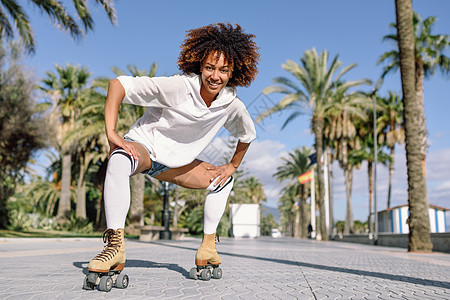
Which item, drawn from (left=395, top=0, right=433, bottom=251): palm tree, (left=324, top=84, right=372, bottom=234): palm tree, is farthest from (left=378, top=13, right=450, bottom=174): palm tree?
(left=395, top=0, right=433, bottom=251): palm tree

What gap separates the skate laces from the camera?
2365 mm

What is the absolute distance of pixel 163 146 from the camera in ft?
9.52

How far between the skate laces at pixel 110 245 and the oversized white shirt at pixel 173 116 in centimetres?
60

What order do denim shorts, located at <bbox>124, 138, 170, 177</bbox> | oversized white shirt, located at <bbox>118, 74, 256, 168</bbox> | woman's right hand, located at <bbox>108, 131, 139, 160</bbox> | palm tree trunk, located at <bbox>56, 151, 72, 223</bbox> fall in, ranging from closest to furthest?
1. woman's right hand, located at <bbox>108, 131, 139, 160</bbox>
2. oversized white shirt, located at <bbox>118, 74, 256, 168</bbox>
3. denim shorts, located at <bbox>124, 138, 170, 177</bbox>
4. palm tree trunk, located at <bbox>56, 151, 72, 223</bbox>

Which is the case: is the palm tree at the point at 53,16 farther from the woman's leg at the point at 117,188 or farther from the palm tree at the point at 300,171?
the palm tree at the point at 300,171

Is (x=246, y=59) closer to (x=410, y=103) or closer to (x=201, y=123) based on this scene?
(x=201, y=123)

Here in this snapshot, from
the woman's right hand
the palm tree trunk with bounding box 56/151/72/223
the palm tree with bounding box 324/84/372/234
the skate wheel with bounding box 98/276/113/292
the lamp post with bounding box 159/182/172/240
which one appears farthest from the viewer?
the palm tree trunk with bounding box 56/151/72/223

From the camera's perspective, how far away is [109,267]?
2346mm

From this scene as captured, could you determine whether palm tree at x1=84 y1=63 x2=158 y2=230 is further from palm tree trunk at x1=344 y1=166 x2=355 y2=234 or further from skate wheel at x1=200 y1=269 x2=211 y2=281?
palm tree trunk at x1=344 y1=166 x2=355 y2=234

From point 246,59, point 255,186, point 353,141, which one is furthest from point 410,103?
point 255,186

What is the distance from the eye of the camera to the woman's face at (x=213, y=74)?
303 cm

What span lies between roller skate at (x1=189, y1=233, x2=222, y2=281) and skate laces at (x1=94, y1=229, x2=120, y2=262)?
787mm

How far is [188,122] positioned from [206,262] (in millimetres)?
1073

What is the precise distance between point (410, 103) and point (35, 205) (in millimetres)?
30563
